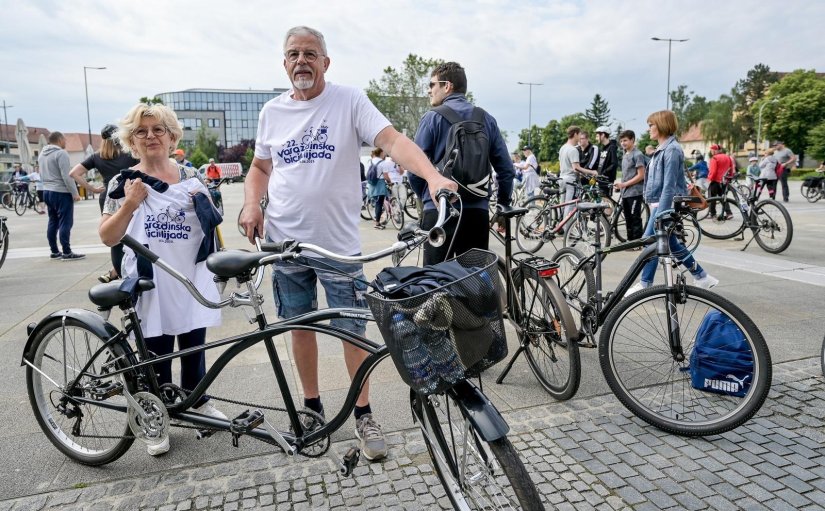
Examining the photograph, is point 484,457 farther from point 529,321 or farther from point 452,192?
point 529,321

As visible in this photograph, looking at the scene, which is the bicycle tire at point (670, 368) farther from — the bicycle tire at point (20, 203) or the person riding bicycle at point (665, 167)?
the bicycle tire at point (20, 203)

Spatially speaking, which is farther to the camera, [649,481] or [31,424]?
[31,424]

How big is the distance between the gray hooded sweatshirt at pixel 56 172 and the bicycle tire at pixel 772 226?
1023 centimetres

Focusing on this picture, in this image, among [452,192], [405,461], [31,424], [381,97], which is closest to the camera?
[452,192]

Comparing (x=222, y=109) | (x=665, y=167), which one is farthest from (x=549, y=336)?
(x=222, y=109)

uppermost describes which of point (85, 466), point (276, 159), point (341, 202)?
point (276, 159)

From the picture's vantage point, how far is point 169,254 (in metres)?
3.02

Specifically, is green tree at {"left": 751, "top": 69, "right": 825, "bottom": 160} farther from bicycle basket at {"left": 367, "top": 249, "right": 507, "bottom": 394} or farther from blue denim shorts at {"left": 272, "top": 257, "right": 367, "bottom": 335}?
bicycle basket at {"left": 367, "top": 249, "right": 507, "bottom": 394}

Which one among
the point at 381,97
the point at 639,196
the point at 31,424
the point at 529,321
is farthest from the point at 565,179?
the point at 381,97

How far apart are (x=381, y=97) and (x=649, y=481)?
74.2 metres

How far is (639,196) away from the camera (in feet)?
31.6

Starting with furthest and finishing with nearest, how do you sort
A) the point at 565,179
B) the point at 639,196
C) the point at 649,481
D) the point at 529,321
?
the point at 565,179
the point at 639,196
the point at 529,321
the point at 649,481

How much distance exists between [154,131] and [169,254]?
64cm

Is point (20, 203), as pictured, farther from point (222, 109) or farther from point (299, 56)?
point (222, 109)
